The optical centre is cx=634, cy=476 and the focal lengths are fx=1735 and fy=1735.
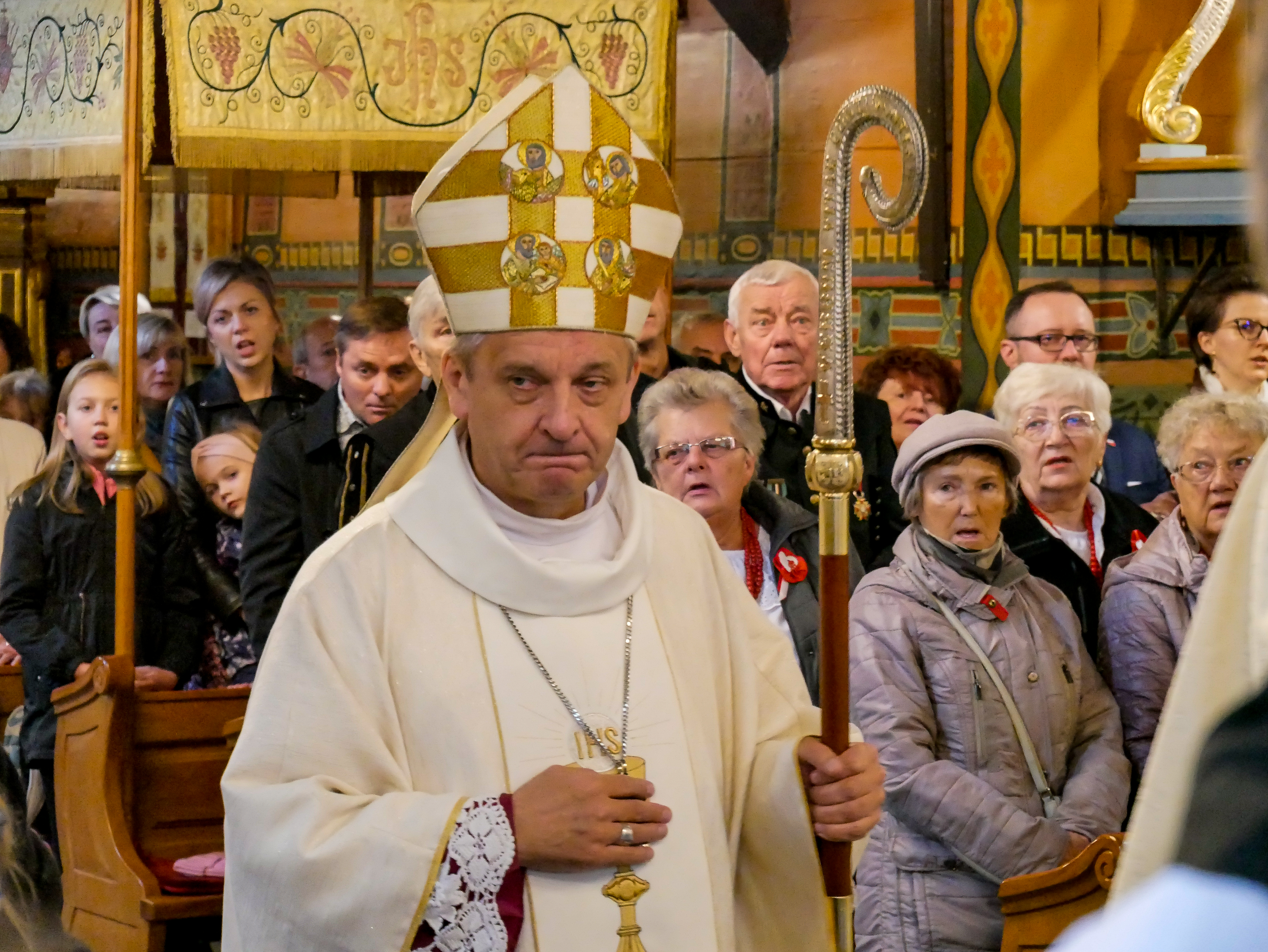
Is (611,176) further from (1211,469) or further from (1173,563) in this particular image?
(1211,469)

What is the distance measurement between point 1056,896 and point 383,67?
314 centimetres

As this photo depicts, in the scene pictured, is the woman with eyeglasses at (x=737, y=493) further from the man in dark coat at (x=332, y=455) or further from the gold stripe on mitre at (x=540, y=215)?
the gold stripe on mitre at (x=540, y=215)

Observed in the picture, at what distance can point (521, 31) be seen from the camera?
5211 millimetres

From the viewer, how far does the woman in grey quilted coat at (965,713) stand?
3.63 m

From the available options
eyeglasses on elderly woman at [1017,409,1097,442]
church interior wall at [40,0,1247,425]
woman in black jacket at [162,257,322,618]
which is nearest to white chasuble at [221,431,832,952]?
eyeglasses on elderly woman at [1017,409,1097,442]

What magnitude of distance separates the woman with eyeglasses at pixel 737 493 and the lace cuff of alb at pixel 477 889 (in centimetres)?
176

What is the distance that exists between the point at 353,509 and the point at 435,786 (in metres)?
2.10

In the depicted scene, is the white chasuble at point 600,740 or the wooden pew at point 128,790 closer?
the white chasuble at point 600,740

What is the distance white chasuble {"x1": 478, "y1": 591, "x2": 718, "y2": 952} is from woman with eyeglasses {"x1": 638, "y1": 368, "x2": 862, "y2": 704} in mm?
1446

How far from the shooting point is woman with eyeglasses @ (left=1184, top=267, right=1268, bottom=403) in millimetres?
5340

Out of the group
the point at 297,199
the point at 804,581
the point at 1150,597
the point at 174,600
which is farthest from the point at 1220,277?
the point at 297,199

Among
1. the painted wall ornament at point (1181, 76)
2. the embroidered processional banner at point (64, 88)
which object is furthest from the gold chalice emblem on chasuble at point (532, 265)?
the embroidered processional banner at point (64, 88)

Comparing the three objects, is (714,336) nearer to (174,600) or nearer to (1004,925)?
(174,600)

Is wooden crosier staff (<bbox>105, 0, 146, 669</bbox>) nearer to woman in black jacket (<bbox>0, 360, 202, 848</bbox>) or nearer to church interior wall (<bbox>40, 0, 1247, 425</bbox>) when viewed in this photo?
woman in black jacket (<bbox>0, 360, 202, 848</bbox>)
